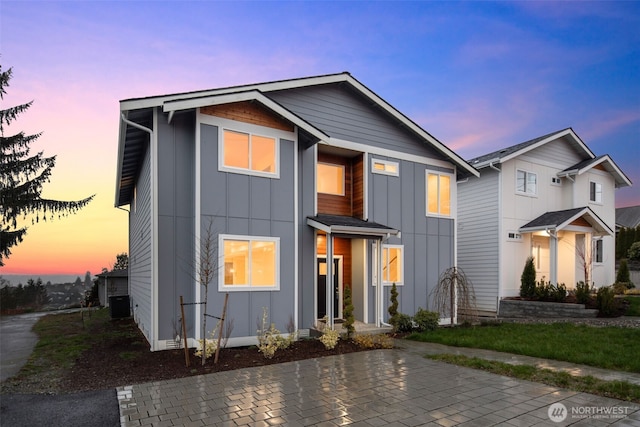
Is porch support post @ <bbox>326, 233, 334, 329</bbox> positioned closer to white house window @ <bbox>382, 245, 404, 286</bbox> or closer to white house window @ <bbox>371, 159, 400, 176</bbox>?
white house window @ <bbox>382, 245, 404, 286</bbox>

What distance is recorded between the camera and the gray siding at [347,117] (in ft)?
37.6

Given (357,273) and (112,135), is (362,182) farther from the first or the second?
(112,135)

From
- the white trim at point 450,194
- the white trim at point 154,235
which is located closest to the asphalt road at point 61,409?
the white trim at point 154,235

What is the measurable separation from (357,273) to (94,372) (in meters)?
7.41

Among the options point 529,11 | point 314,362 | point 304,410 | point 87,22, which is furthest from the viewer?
point 529,11

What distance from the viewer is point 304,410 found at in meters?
5.12

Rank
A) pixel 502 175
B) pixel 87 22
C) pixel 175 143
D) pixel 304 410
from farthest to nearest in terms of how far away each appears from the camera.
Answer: pixel 502 175, pixel 87 22, pixel 175 143, pixel 304 410

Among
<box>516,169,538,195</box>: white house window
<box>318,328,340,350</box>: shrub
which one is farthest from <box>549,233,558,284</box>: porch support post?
<box>318,328,340,350</box>: shrub

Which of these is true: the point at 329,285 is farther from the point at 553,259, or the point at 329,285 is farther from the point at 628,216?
the point at 628,216

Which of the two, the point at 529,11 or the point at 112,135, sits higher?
the point at 529,11

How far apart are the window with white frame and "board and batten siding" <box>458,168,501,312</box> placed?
11117 mm

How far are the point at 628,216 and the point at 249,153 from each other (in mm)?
53475

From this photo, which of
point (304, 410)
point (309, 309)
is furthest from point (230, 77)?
point (304, 410)

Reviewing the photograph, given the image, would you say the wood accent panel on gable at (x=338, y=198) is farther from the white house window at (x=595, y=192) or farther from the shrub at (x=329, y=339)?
the white house window at (x=595, y=192)
